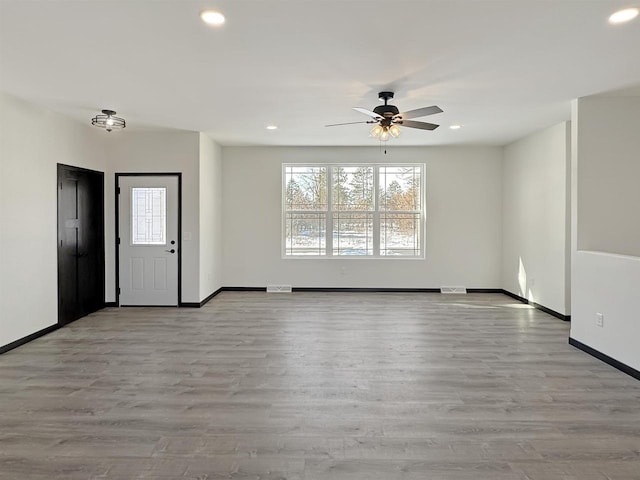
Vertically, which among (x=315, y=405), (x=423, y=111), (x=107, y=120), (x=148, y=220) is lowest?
(x=315, y=405)

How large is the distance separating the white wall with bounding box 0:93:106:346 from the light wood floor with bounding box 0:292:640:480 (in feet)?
1.27

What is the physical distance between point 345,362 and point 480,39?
2.93m

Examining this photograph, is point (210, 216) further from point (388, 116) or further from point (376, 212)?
point (388, 116)

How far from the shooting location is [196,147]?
6.36m

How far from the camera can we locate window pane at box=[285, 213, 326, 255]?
7883 mm

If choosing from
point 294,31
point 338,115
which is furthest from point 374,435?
point 338,115

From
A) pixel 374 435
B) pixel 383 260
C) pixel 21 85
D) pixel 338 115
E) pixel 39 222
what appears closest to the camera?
pixel 374 435

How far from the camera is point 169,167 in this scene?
6383 millimetres

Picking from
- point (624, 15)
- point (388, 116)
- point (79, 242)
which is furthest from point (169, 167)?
point (624, 15)

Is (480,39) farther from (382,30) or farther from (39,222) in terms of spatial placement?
(39,222)

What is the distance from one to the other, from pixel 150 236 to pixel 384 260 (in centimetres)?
409

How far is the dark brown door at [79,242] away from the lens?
531 centimetres

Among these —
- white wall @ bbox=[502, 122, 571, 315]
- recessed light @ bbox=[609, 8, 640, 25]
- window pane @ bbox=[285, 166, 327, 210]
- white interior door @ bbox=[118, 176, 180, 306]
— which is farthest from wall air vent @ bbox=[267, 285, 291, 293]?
recessed light @ bbox=[609, 8, 640, 25]

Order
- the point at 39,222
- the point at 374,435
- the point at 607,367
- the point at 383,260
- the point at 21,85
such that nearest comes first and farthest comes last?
the point at 374,435, the point at 607,367, the point at 21,85, the point at 39,222, the point at 383,260
